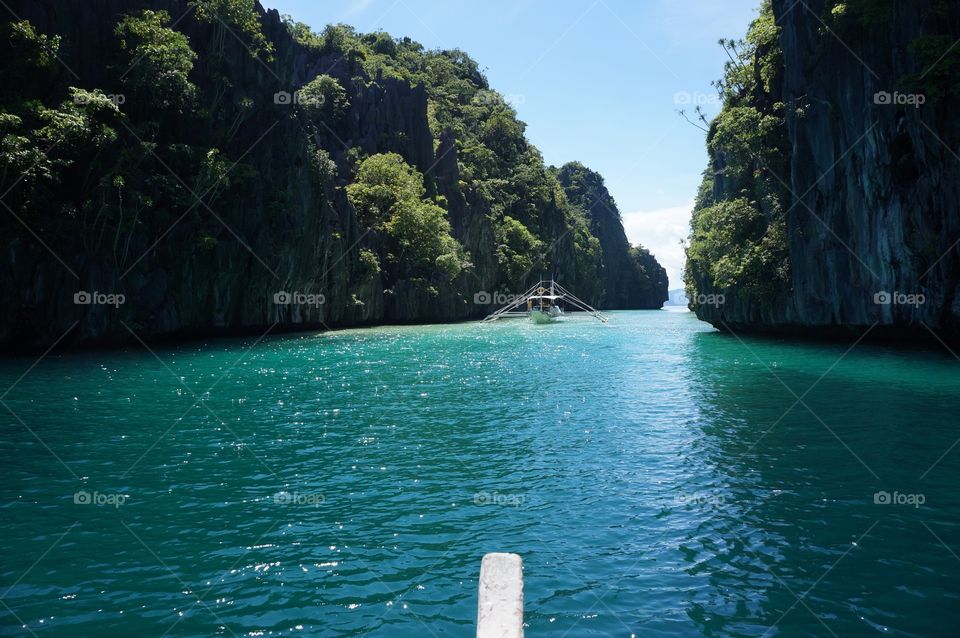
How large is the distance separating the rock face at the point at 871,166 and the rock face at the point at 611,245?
417 ft

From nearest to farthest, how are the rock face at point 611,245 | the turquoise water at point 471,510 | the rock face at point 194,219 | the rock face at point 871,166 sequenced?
1. the turquoise water at point 471,510
2. the rock face at point 871,166
3. the rock face at point 194,219
4. the rock face at point 611,245

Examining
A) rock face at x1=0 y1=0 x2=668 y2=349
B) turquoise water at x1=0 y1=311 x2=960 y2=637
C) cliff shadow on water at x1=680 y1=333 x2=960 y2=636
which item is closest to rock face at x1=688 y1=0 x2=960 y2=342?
turquoise water at x1=0 y1=311 x2=960 y2=637

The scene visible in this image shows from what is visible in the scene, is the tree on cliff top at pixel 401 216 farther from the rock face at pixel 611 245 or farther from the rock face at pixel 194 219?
the rock face at pixel 611 245

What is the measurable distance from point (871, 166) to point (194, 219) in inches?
1628

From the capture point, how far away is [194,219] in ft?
129

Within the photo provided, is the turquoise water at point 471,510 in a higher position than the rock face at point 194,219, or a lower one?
lower

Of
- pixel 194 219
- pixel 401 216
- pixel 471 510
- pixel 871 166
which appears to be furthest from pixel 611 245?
pixel 471 510

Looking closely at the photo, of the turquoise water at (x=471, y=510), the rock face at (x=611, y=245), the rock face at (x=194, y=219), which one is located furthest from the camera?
the rock face at (x=611, y=245)

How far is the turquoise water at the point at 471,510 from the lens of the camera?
6.53 meters

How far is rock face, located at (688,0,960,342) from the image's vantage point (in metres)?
27.8

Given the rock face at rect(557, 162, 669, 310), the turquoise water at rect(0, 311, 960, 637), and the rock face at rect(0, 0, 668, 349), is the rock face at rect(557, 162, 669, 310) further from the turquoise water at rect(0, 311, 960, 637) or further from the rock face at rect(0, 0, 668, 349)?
the turquoise water at rect(0, 311, 960, 637)

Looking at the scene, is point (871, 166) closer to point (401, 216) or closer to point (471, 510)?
point (471, 510)

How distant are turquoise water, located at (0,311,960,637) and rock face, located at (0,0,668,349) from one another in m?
13.5

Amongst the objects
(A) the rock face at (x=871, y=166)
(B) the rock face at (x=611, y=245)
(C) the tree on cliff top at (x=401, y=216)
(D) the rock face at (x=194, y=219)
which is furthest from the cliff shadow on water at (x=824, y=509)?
(B) the rock face at (x=611, y=245)
